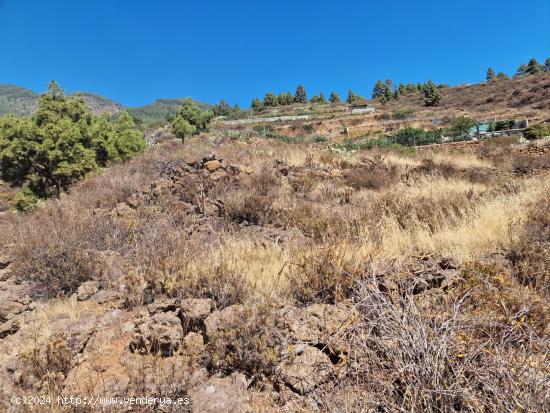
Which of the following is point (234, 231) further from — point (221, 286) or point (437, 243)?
point (437, 243)

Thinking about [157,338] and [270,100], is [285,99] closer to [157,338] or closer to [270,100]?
[270,100]

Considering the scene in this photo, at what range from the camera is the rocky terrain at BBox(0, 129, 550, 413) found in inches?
76.3

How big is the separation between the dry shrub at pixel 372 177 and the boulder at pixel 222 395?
276 inches

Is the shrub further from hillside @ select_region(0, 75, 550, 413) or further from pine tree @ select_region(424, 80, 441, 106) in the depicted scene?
pine tree @ select_region(424, 80, 441, 106)

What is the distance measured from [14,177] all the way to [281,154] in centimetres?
1186

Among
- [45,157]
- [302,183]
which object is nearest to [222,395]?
[302,183]

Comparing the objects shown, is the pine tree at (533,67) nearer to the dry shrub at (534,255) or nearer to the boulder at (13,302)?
the dry shrub at (534,255)

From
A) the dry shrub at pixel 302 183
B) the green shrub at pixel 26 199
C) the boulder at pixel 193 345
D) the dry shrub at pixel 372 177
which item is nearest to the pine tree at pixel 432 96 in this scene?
the dry shrub at pixel 372 177

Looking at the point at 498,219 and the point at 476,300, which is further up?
the point at 498,219

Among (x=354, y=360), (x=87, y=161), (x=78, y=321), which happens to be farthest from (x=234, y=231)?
(x=87, y=161)

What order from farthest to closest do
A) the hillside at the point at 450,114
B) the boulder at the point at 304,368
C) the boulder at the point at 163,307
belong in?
the hillside at the point at 450,114
the boulder at the point at 163,307
the boulder at the point at 304,368

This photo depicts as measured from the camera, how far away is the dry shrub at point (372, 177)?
8596 millimetres

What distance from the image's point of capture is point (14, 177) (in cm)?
1437

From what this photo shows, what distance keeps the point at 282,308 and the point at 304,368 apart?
2.14ft
